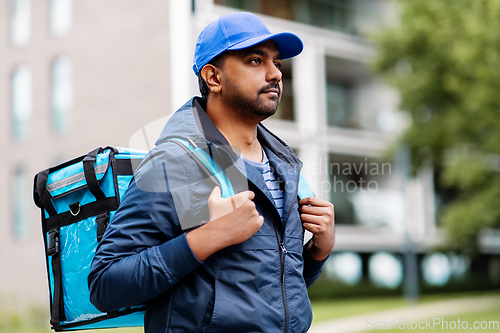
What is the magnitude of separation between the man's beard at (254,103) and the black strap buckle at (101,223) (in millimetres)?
515

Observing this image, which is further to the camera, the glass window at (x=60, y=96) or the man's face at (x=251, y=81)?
the glass window at (x=60, y=96)

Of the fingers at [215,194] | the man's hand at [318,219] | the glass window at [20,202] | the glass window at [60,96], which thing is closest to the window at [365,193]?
the glass window at [20,202]

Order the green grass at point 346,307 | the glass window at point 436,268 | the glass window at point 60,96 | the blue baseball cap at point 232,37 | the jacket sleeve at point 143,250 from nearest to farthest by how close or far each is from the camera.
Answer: the jacket sleeve at point 143,250 < the blue baseball cap at point 232,37 < the glass window at point 60,96 < the green grass at point 346,307 < the glass window at point 436,268

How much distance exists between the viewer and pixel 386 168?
19.2 meters

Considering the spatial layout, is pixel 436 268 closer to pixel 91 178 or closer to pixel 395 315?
pixel 395 315

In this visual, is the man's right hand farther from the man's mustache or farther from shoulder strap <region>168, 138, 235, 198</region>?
the man's mustache

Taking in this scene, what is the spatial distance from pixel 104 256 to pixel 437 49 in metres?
15.0

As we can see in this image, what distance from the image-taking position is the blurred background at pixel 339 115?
4.32 meters

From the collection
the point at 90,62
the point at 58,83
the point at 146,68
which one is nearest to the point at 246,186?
the point at 146,68

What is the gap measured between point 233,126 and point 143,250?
0.51m

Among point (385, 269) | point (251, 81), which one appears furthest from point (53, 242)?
point (385, 269)

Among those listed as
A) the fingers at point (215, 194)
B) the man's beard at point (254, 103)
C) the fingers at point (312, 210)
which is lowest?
the fingers at point (312, 210)

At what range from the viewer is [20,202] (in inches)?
424

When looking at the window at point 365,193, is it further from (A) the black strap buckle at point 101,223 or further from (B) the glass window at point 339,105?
(A) the black strap buckle at point 101,223
